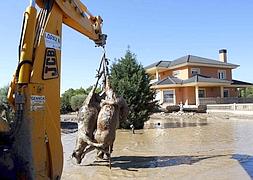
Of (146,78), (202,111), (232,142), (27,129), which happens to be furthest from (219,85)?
(27,129)

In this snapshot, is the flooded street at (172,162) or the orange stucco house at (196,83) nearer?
the flooded street at (172,162)

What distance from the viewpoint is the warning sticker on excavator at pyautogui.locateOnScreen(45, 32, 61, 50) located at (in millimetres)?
5253

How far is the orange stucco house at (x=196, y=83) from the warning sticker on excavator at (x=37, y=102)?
128ft

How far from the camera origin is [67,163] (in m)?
10.3

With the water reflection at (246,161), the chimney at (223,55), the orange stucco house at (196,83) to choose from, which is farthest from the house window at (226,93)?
the water reflection at (246,161)

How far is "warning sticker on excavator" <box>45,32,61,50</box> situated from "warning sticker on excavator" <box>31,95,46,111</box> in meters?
0.83

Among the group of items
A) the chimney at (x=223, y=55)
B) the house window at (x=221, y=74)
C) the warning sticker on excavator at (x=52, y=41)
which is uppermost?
the chimney at (x=223, y=55)

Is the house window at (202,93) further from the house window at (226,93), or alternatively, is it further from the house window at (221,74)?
the house window at (221,74)

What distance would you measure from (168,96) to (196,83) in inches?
205

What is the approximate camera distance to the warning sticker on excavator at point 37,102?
4.80 metres

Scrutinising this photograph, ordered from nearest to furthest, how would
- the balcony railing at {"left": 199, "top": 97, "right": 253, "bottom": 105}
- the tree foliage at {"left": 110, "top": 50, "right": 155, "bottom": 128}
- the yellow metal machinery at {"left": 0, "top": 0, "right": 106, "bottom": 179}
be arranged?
the yellow metal machinery at {"left": 0, "top": 0, "right": 106, "bottom": 179} < the tree foliage at {"left": 110, "top": 50, "right": 155, "bottom": 128} < the balcony railing at {"left": 199, "top": 97, "right": 253, "bottom": 105}

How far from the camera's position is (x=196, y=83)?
43.8m

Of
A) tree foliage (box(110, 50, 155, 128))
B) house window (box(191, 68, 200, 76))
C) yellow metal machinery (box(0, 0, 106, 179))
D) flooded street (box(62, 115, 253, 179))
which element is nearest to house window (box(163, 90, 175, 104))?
house window (box(191, 68, 200, 76))

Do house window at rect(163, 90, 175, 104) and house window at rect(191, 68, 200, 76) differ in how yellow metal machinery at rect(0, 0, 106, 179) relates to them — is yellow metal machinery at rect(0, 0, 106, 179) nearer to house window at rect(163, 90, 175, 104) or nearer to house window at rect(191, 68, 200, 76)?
house window at rect(163, 90, 175, 104)
